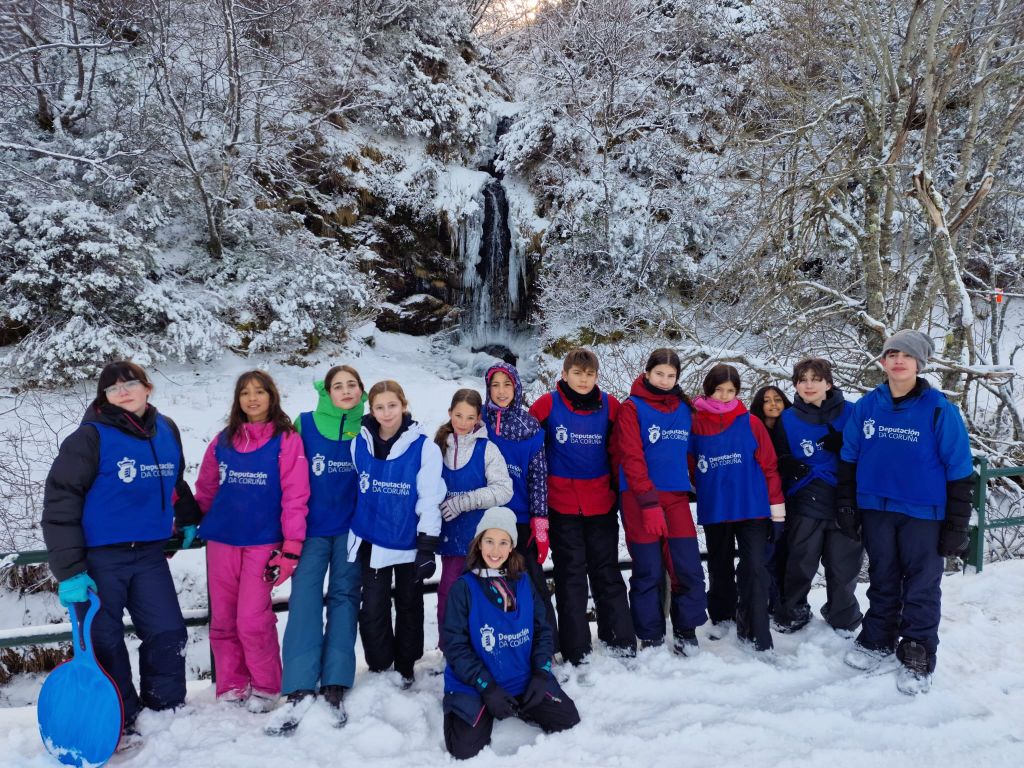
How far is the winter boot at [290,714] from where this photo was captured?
2717 mm

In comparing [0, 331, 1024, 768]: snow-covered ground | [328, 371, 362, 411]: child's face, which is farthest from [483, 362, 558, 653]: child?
[328, 371, 362, 411]: child's face

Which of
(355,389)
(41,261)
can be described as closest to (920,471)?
(355,389)

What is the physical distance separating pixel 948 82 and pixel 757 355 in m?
3.25

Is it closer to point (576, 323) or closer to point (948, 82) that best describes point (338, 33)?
point (576, 323)

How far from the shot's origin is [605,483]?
3.48 meters

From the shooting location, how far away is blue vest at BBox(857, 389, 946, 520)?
3115 mm

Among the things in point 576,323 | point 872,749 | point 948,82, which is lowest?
point 872,749

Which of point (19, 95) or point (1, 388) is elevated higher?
point (19, 95)

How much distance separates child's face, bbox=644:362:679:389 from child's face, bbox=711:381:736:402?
310mm

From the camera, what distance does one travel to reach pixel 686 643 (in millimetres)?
3432

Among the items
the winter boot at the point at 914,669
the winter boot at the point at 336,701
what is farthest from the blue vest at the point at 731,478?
the winter boot at the point at 336,701

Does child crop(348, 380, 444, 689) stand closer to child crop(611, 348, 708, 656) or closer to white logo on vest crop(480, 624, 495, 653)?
white logo on vest crop(480, 624, 495, 653)

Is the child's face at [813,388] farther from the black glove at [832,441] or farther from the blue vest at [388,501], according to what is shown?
the blue vest at [388,501]

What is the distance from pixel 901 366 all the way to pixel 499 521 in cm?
237
